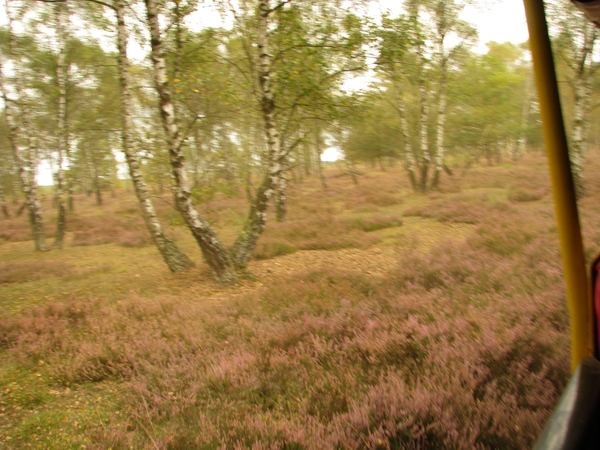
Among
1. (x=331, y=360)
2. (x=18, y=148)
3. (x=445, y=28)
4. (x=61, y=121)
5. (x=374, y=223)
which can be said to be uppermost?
(x=445, y=28)

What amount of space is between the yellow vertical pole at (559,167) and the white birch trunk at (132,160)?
8.90m

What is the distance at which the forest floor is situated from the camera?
2596 mm

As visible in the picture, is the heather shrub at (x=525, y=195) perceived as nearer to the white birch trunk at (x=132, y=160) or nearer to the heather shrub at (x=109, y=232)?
the white birch trunk at (x=132, y=160)

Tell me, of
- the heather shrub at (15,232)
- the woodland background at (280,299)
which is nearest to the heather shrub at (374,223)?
the woodland background at (280,299)

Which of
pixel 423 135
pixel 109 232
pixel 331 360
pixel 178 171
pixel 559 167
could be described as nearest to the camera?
pixel 559 167

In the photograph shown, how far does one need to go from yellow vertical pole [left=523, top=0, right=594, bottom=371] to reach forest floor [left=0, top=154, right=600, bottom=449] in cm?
198

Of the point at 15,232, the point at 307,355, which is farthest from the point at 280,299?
the point at 15,232

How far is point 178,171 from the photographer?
299 inches

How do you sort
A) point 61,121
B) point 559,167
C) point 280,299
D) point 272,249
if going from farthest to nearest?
point 61,121 → point 272,249 → point 280,299 → point 559,167

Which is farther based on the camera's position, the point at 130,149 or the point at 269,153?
the point at 130,149

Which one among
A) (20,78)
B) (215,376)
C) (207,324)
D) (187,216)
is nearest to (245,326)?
(207,324)

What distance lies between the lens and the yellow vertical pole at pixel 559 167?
0.67 meters

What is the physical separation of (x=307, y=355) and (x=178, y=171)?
5196mm

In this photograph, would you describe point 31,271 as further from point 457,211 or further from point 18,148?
point 457,211
